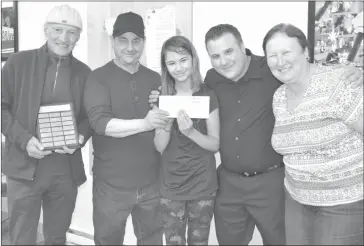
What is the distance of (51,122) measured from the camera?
56.4 inches

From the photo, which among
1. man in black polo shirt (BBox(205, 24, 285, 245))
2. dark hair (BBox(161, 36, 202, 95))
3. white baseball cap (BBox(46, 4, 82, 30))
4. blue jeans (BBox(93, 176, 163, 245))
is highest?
white baseball cap (BBox(46, 4, 82, 30))

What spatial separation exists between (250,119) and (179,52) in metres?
0.39

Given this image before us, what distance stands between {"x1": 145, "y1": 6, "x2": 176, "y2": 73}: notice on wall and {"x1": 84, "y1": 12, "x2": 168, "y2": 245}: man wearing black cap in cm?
26

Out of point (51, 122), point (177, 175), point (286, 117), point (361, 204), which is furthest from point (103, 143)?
point (361, 204)

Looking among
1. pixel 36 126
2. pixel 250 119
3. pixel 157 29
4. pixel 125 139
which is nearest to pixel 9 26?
pixel 36 126

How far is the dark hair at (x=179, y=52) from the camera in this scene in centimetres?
129

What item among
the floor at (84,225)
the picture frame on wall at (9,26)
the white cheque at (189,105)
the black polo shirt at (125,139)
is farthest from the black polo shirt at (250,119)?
the picture frame on wall at (9,26)

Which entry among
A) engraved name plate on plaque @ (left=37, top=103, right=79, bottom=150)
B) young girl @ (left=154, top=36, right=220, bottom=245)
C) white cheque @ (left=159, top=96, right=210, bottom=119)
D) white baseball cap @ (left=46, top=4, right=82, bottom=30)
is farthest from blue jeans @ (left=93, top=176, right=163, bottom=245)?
white baseball cap @ (left=46, top=4, right=82, bottom=30)

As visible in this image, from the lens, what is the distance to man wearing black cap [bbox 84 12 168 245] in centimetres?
144

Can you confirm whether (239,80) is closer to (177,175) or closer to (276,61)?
(276,61)

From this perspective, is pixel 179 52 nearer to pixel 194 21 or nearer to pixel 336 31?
pixel 194 21

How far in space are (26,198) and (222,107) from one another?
1.00 meters

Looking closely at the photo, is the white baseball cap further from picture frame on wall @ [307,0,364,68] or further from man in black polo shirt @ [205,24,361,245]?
picture frame on wall @ [307,0,364,68]

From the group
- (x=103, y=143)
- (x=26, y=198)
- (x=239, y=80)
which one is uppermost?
(x=239, y=80)
